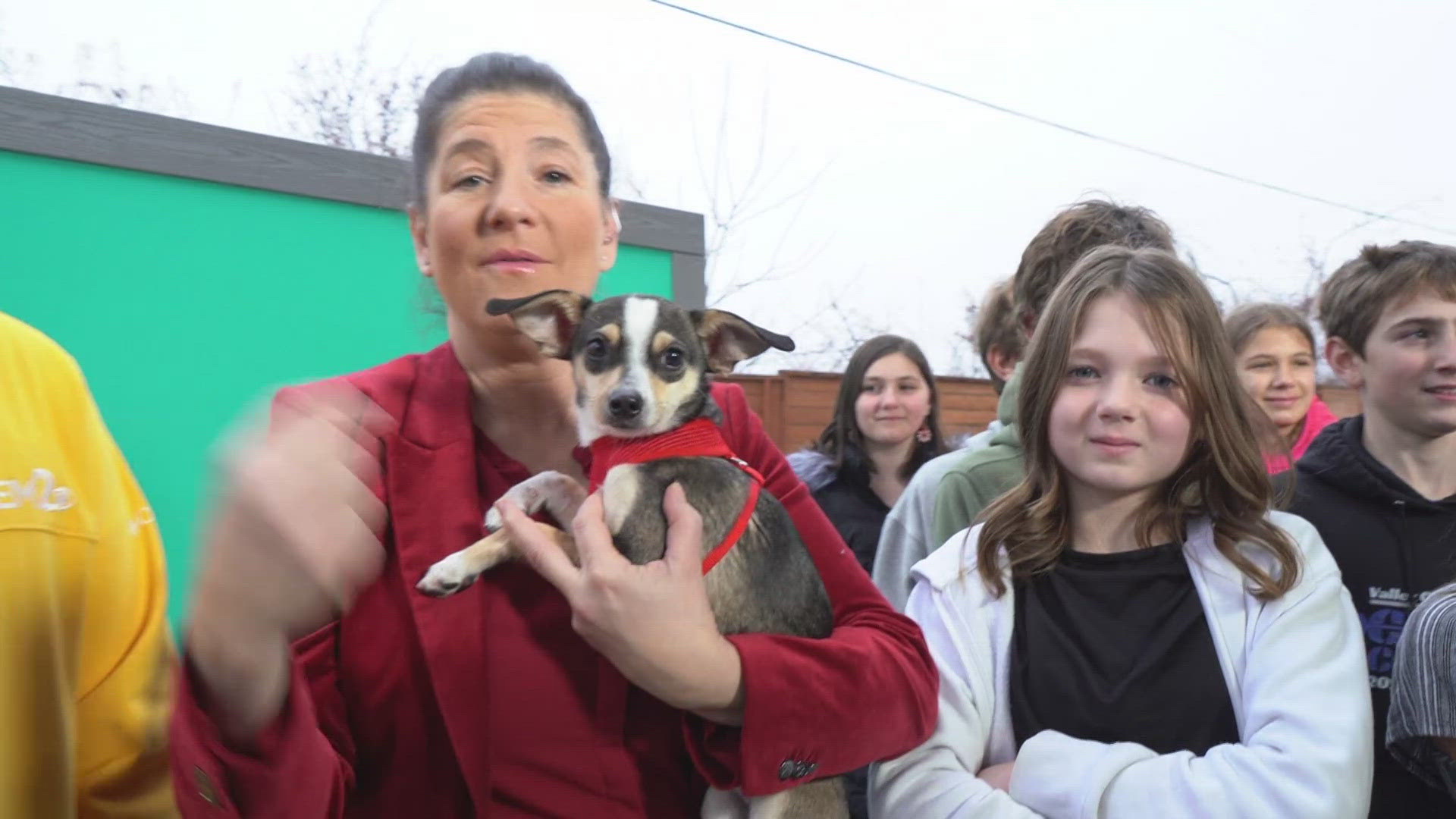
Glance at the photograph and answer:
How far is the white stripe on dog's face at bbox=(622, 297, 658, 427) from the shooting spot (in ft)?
5.21

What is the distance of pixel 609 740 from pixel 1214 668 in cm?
108

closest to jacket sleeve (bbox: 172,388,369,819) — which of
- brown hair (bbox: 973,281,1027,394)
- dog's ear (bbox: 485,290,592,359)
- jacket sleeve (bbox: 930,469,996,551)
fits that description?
dog's ear (bbox: 485,290,592,359)

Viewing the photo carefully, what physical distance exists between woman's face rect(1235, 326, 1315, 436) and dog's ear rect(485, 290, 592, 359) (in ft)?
10.7

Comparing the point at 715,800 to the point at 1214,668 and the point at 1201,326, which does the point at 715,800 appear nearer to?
the point at 1214,668

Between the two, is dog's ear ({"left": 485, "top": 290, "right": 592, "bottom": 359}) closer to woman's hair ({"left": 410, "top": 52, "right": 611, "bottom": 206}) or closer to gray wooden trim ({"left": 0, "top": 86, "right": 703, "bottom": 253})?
woman's hair ({"left": 410, "top": 52, "right": 611, "bottom": 206})

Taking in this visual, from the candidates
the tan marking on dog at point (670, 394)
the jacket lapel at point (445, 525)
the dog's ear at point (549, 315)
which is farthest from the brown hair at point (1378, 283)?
the jacket lapel at point (445, 525)

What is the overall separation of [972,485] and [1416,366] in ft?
3.73

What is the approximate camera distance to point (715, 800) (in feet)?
4.26

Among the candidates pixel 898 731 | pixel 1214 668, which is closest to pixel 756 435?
pixel 898 731

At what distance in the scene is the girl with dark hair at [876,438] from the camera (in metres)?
4.57

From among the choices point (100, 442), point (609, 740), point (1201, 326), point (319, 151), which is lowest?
point (609, 740)

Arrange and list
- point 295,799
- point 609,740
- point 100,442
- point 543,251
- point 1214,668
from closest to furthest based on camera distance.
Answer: point 295,799 → point 100,442 → point 609,740 → point 543,251 → point 1214,668

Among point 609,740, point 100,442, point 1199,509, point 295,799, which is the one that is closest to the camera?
point 295,799

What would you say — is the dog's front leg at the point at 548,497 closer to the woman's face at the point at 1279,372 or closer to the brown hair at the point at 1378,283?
the brown hair at the point at 1378,283
